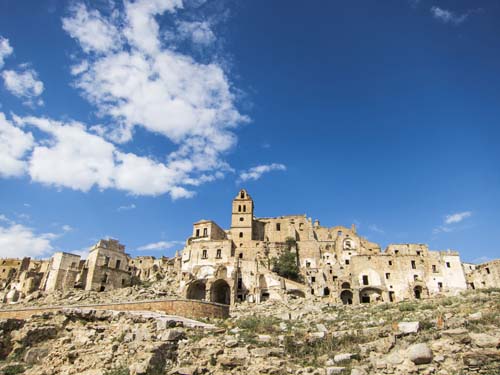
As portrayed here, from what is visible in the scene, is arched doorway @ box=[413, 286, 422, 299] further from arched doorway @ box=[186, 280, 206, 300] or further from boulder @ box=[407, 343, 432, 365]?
boulder @ box=[407, 343, 432, 365]

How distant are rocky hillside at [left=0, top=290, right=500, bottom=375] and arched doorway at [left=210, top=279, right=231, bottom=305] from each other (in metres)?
27.1

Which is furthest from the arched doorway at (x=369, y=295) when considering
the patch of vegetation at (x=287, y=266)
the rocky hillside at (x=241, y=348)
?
the rocky hillside at (x=241, y=348)

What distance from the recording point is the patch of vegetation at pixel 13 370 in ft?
64.3

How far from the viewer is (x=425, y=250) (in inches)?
2160

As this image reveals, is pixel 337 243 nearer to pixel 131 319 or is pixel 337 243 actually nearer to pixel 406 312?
pixel 406 312

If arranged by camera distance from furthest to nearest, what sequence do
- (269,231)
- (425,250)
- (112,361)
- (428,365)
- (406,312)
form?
(269,231) < (425,250) < (406,312) < (112,361) < (428,365)

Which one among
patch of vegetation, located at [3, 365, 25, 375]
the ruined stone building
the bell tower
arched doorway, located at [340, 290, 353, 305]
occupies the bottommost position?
patch of vegetation, located at [3, 365, 25, 375]

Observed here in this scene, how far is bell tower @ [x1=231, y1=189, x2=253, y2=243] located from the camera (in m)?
64.6

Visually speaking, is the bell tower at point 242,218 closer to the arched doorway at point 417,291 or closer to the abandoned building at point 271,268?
the abandoned building at point 271,268

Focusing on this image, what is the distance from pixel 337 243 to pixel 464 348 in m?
48.7

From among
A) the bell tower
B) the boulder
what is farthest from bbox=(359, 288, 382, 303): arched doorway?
the boulder

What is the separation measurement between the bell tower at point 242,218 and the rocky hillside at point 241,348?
4030 centimetres

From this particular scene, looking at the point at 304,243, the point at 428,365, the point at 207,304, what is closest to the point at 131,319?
the point at 207,304

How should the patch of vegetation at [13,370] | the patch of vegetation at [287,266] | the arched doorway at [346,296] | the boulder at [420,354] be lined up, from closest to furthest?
the boulder at [420,354]
the patch of vegetation at [13,370]
the arched doorway at [346,296]
the patch of vegetation at [287,266]
